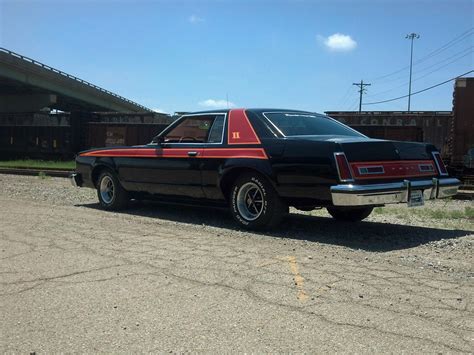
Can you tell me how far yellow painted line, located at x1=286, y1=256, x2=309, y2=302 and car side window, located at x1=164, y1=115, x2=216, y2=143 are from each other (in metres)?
2.76

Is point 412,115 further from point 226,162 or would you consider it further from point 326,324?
point 326,324

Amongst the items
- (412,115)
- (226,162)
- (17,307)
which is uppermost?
(412,115)

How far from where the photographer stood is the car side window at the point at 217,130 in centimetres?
716

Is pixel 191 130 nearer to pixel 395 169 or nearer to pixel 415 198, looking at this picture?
pixel 395 169

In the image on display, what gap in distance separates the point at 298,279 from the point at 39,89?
55.4m

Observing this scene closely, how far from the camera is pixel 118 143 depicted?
83.4ft

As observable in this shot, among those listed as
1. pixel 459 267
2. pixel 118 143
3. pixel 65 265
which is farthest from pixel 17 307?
pixel 118 143

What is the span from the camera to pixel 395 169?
6.00 m

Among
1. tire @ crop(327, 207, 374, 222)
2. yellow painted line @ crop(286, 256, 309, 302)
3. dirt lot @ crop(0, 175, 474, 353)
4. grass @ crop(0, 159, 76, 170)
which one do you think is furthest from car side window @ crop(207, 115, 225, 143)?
grass @ crop(0, 159, 76, 170)

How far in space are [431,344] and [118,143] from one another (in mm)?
23455

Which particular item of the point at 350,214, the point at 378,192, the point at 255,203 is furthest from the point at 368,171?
the point at 350,214

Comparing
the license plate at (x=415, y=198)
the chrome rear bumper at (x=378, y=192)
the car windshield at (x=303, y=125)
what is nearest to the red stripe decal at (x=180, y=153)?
the car windshield at (x=303, y=125)

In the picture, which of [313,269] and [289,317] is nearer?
[289,317]

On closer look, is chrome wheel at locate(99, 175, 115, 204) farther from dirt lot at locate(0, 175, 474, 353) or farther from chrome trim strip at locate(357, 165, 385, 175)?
chrome trim strip at locate(357, 165, 385, 175)
